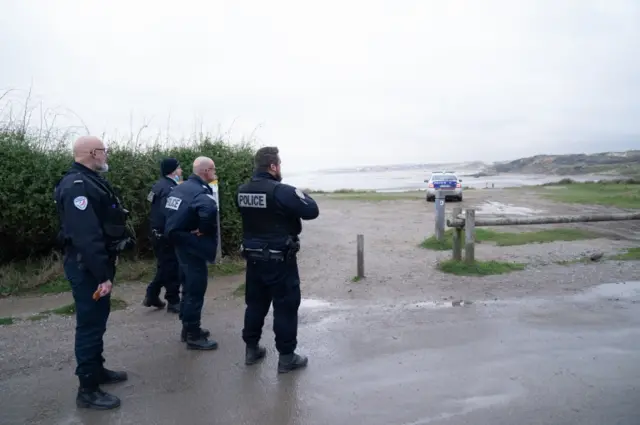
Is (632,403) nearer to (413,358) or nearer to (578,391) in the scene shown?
(578,391)

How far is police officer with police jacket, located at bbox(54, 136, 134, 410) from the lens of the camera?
4.04 meters

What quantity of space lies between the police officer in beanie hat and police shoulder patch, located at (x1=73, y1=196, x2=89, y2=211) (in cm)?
248

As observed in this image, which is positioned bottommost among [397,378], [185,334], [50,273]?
[397,378]

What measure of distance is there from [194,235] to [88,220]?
4.54 ft

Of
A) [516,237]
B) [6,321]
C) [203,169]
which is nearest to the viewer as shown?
[203,169]

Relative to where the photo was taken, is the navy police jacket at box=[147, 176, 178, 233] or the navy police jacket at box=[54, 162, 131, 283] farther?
the navy police jacket at box=[147, 176, 178, 233]

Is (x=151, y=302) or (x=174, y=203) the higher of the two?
(x=174, y=203)

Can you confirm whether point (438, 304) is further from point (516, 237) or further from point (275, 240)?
point (516, 237)

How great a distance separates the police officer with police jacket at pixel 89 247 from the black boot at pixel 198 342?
1177 millimetres

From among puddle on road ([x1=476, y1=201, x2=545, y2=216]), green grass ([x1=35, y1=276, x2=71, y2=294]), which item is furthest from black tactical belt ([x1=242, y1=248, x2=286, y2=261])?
puddle on road ([x1=476, y1=201, x2=545, y2=216])

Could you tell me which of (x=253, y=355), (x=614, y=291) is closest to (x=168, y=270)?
(x=253, y=355)

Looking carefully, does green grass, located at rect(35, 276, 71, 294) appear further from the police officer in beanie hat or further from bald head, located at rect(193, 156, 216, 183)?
bald head, located at rect(193, 156, 216, 183)

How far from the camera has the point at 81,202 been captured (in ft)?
13.3

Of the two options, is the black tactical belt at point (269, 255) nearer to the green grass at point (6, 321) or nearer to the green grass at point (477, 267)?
the green grass at point (6, 321)
